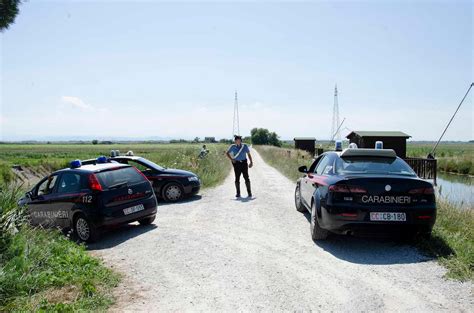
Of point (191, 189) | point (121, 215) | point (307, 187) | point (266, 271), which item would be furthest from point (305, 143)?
point (266, 271)

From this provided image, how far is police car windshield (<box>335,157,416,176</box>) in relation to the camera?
6.23m

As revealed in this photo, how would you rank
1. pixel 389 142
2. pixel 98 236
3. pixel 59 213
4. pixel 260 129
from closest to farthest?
pixel 98 236, pixel 59 213, pixel 389 142, pixel 260 129

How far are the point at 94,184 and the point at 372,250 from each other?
5.23 meters

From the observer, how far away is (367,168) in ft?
20.8

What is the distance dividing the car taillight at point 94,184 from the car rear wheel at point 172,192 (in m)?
4.64

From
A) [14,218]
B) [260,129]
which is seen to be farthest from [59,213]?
[260,129]

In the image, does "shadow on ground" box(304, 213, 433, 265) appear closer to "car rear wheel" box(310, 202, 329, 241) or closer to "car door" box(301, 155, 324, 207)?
"car rear wheel" box(310, 202, 329, 241)

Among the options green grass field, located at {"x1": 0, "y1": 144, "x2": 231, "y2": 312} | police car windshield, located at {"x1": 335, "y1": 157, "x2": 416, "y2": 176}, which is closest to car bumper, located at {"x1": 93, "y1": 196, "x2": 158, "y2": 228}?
green grass field, located at {"x1": 0, "y1": 144, "x2": 231, "y2": 312}

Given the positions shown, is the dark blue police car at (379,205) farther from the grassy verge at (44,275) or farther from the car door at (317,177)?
the grassy verge at (44,275)

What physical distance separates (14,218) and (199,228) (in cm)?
343

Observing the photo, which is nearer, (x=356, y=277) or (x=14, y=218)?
(x=356, y=277)

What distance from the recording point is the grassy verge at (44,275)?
3965 mm

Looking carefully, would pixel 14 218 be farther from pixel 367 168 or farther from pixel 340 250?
pixel 367 168

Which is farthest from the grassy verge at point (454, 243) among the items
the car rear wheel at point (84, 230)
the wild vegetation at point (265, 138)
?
the wild vegetation at point (265, 138)
